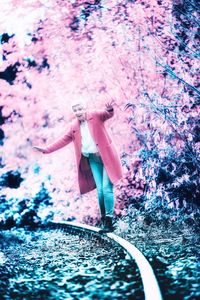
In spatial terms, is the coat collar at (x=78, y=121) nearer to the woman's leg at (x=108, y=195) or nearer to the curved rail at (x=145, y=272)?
the woman's leg at (x=108, y=195)

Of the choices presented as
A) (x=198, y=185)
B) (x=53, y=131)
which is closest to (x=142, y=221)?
(x=198, y=185)

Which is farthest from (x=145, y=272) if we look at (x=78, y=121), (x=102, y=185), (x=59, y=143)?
(x=59, y=143)

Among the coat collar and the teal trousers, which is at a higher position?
the coat collar

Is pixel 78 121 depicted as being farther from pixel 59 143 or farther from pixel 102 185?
pixel 102 185

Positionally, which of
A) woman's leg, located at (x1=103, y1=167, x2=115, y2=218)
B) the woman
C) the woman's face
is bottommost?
woman's leg, located at (x1=103, y1=167, x2=115, y2=218)

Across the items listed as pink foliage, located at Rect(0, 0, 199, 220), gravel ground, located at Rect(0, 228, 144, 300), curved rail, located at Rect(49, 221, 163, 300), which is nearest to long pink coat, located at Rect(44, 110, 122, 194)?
pink foliage, located at Rect(0, 0, 199, 220)

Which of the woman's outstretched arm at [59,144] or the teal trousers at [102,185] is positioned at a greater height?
the woman's outstretched arm at [59,144]

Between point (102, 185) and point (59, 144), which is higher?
point (59, 144)

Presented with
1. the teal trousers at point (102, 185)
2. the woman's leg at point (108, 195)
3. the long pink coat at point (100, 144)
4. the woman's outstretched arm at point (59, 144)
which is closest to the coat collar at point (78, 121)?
the long pink coat at point (100, 144)

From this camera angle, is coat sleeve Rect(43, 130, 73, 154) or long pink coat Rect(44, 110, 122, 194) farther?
coat sleeve Rect(43, 130, 73, 154)

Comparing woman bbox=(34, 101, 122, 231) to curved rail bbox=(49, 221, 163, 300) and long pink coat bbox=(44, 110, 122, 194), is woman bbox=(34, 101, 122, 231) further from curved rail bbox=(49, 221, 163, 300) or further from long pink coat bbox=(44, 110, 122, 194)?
curved rail bbox=(49, 221, 163, 300)

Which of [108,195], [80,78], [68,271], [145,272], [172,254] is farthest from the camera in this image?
[80,78]

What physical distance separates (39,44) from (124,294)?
4054 millimetres

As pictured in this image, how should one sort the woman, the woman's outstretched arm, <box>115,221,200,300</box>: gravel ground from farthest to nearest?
the woman's outstretched arm → the woman → <box>115,221,200,300</box>: gravel ground
